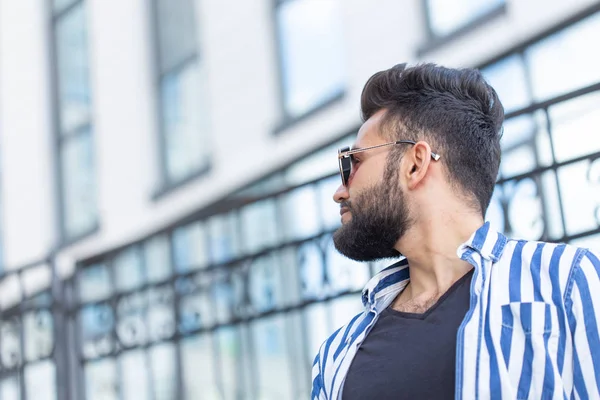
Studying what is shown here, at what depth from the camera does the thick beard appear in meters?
2.72

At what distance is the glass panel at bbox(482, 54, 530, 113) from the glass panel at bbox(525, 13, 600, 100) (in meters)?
0.09

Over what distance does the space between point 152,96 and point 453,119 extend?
9549 mm

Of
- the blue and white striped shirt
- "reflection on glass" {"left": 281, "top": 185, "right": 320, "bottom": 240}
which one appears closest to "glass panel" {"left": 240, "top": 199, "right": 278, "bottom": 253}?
"reflection on glass" {"left": 281, "top": 185, "right": 320, "bottom": 240}

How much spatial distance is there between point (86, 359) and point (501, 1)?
13.1 ft

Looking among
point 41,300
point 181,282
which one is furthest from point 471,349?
point 41,300

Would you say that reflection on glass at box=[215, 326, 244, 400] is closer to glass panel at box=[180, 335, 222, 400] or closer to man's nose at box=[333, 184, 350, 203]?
glass panel at box=[180, 335, 222, 400]

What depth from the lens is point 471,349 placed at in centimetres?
228

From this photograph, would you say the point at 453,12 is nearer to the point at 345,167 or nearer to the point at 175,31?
the point at 175,31

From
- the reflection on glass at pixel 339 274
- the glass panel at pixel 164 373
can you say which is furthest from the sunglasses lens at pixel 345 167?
the glass panel at pixel 164 373

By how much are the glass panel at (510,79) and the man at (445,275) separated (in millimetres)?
5157

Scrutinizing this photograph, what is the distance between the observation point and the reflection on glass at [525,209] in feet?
14.2

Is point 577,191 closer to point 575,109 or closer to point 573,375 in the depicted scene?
point 575,109

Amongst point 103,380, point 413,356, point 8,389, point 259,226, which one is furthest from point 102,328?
point 8,389

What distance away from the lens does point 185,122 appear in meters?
11.7
